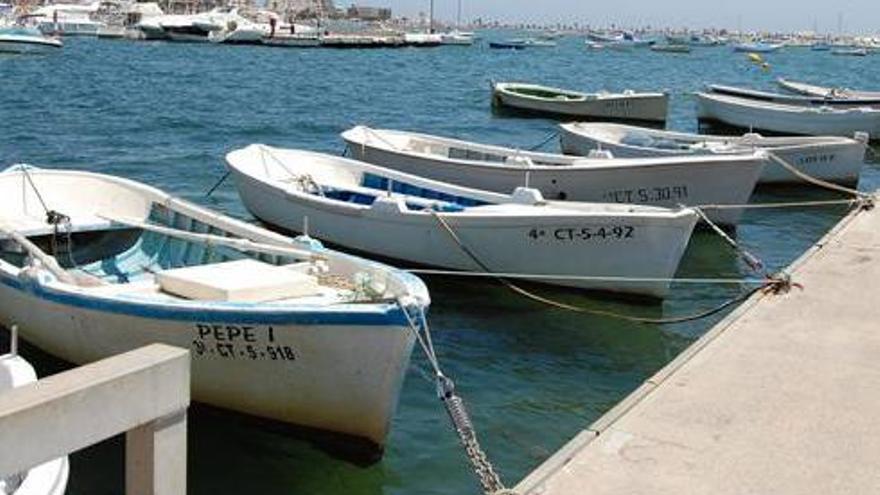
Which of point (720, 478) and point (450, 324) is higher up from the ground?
point (720, 478)

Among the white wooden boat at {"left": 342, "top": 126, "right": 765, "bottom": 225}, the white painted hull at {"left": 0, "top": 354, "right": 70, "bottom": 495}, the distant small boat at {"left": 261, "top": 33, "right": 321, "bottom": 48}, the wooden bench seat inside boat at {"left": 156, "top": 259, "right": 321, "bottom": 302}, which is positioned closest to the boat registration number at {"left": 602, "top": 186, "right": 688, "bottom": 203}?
the white wooden boat at {"left": 342, "top": 126, "right": 765, "bottom": 225}

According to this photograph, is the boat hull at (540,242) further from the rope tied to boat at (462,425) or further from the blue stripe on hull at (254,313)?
the blue stripe on hull at (254,313)

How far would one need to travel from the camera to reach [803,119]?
27.0 m

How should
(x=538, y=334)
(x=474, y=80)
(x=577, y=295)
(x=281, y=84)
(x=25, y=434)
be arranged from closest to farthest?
(x=25, y=434), (x=538, y=334), (x=577, y=295), (x=281, y=84), (x=474, y=80)

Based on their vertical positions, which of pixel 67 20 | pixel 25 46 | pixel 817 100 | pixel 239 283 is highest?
pixel 67 20

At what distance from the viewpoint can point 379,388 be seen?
748 centimetres

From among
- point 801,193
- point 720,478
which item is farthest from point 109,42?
point 720,478

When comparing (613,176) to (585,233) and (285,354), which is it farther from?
(285,354)

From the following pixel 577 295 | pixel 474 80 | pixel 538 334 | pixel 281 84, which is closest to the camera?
pixel 538 334

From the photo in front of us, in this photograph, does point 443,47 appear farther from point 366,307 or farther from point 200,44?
point 366,307

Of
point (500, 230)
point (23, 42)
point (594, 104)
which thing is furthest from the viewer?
point (23, 42)

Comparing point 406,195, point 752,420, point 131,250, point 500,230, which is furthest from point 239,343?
point 406,195

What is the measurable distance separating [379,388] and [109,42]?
8719 cm

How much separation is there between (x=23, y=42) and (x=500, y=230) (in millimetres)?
55069
